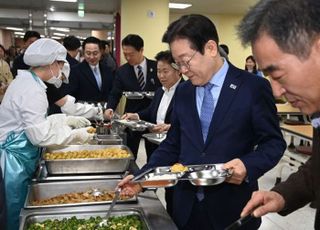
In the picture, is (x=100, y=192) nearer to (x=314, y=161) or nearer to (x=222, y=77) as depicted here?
(x=222, y=77)

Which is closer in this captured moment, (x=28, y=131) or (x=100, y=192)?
(x=100, y=192)

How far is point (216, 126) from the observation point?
1184 mm

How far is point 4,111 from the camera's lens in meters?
1.63

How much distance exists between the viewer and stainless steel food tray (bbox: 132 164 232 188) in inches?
42.0

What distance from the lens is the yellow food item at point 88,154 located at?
1.70m

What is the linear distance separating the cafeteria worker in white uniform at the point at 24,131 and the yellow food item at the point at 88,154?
72mm

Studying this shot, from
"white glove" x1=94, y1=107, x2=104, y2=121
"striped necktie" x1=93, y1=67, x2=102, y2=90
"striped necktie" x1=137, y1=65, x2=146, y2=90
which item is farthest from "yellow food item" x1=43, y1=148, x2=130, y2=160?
"striped necktie" x1=93, y1=67, x2=102, y2=90

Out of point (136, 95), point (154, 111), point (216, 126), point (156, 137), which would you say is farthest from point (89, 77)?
point (216, 126)

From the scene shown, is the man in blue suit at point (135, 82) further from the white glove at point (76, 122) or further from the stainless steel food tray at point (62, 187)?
the stainless steel food tray at point (62, 187)

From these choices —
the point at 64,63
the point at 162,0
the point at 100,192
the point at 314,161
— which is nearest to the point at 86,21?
the point at 162,0

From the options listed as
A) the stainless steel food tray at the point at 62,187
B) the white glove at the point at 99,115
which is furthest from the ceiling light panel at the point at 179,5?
the stainless steel food tray at the point at 62,187

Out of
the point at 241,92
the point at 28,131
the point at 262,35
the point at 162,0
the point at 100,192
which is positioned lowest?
the point at 100,192

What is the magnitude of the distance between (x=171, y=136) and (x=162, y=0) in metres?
4.40

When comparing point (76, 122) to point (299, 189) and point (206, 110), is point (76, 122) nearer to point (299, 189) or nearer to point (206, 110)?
point (206, 110)
